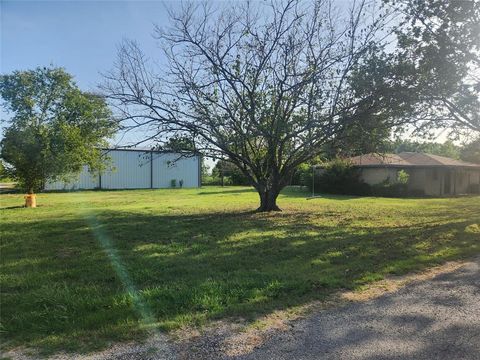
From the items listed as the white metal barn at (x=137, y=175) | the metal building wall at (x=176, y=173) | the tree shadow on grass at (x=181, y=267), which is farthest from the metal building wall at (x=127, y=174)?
the tree shadow on grass at (x=181, y=267)

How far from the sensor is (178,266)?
698 centimetres

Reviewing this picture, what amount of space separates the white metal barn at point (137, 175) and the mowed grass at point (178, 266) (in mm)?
24591

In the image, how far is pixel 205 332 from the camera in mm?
4211

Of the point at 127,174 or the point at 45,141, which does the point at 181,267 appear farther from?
the point at 127,174

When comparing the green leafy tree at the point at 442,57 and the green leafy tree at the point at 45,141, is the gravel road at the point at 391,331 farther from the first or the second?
the green leafy tree at the point at 45,141

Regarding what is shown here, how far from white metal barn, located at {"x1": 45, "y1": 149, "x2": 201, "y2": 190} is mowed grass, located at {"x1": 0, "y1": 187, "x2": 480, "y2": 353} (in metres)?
24.6

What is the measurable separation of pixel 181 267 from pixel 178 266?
104 millimetres

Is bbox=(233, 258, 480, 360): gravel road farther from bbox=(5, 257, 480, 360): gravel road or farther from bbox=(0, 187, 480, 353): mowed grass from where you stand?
bbox=(0, 187, 480, 353): mowed grass

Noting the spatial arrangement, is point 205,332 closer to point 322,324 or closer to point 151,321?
point 151,321

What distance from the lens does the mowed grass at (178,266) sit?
→ 14.9 feet

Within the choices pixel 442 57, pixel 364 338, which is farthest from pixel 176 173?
pixel 364 338

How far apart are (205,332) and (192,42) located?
38.4 feet

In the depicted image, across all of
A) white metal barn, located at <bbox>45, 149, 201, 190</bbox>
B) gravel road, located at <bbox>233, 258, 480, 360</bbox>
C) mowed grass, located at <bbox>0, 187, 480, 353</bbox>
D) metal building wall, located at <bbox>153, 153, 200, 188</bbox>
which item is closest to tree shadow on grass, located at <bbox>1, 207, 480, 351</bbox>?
mowed grass, located at <bbox>0, 187, 480, 353</bbox>

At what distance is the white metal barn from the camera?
37.0 metres
